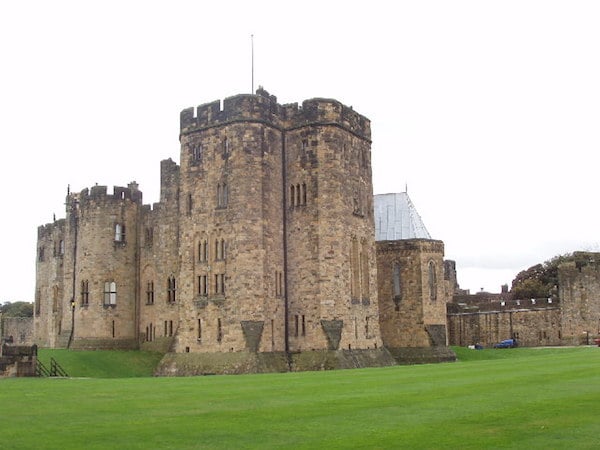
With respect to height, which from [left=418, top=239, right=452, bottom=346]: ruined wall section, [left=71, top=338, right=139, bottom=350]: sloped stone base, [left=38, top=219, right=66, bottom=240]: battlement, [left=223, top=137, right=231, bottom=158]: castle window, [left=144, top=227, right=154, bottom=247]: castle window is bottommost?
[left=71, top=338, right=139, bottom=350]: sloped stone base

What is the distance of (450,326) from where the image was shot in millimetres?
73188

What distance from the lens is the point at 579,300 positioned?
2650 inches

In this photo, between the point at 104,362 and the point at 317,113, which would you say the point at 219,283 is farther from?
the point at 317,113

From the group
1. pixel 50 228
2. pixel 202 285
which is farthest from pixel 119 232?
pixel 50 228

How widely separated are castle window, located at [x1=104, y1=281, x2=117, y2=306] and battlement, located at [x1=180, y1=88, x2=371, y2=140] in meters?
12.8

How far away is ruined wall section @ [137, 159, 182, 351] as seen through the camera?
52250 millimetres

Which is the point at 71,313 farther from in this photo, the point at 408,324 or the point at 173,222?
the point at 408,324

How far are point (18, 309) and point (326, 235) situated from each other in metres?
89.2

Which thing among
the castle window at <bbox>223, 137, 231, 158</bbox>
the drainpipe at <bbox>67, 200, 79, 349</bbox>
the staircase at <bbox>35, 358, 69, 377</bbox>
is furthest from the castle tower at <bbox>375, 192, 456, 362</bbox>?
the staircase at <bbox>35, 358, 69, 377</bbox>

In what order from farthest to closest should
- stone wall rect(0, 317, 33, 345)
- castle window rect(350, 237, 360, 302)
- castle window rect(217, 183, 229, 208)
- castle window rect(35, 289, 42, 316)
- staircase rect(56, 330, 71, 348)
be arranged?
stone wall rect(0, 317, 33, 345) < castle window rect(35, 289, 42, 316) < staircase rect(56, 330, 71, 348) < castle window rect(350, 237, 360, 302) < castle window rect(217, 183, 229, 208)

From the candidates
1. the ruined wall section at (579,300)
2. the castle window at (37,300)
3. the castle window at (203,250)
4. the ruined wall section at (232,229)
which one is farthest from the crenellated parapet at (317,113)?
the castle window at (37,300)

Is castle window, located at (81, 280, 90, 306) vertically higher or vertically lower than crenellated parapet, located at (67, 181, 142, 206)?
lower

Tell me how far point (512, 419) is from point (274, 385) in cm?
1151

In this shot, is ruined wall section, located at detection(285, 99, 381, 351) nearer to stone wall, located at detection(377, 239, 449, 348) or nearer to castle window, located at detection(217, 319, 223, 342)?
castle window, located at detection(217, 319, 223, 342)
